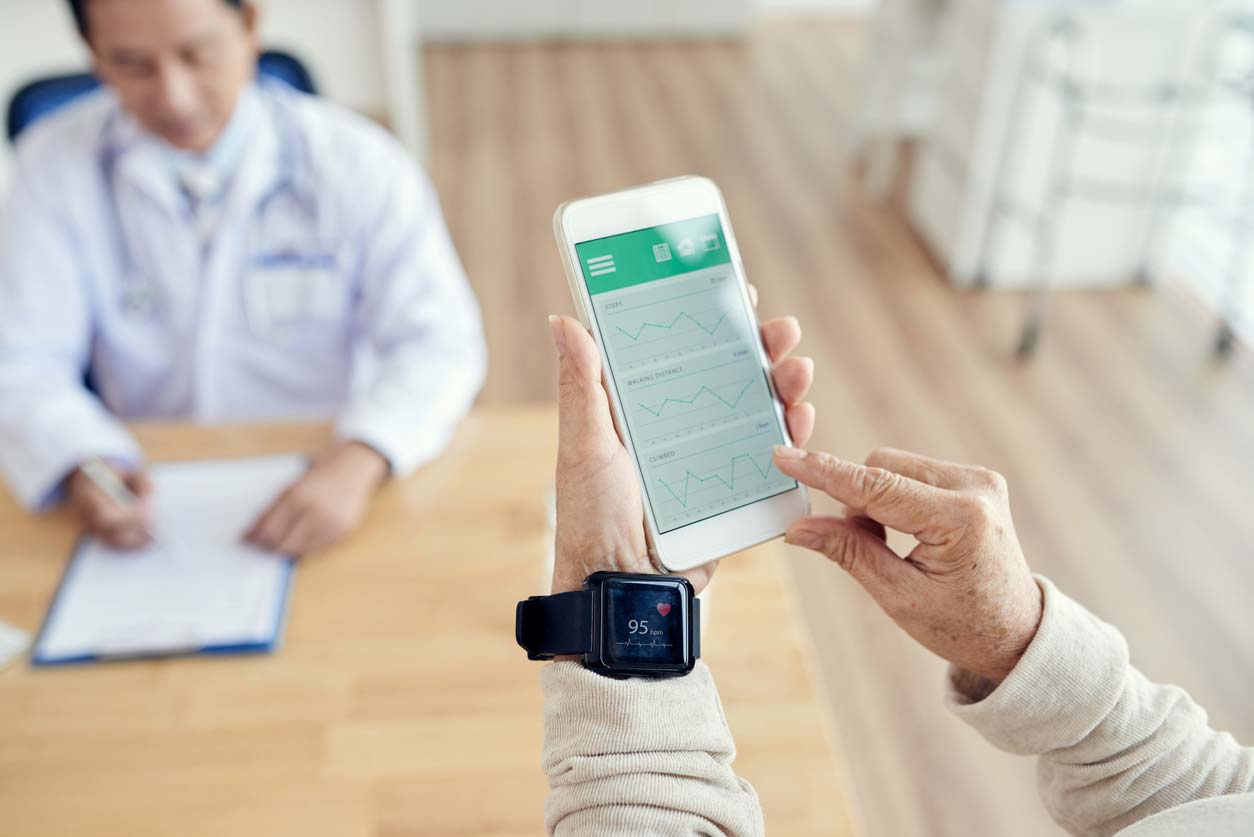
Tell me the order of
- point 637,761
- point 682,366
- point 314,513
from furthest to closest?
1. point 314,513
2. point 682,366
3. point 637,761

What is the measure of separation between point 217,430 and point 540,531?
0.41 metres

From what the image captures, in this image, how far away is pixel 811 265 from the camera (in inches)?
114

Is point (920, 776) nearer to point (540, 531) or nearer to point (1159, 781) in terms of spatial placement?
point (540, 531)

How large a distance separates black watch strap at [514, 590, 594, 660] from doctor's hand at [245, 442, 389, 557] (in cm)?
43

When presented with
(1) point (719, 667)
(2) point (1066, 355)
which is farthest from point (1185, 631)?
(1) point (719, 667)

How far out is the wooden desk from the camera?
0.75 m

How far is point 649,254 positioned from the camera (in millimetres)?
663

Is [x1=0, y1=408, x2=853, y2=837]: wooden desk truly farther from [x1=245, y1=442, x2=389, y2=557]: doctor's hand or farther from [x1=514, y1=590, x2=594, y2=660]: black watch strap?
[x1=514, y1=590, x2=594, y2=660]: black watch strap

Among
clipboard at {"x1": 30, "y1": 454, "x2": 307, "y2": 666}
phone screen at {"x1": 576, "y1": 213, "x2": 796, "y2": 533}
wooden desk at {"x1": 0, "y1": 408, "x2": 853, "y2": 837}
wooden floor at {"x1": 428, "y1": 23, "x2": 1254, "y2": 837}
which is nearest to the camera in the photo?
phone screen at {"x1": 576, "y1": 213, "x2": 796, "y2": 533}

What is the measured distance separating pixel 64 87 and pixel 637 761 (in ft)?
4.21

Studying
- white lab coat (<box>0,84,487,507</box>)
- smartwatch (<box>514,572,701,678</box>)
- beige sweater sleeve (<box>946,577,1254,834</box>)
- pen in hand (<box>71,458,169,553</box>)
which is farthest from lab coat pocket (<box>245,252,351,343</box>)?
beige sweater sleeve (<box>946,577,1254,834</box>)

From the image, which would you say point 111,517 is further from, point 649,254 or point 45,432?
point 649,254

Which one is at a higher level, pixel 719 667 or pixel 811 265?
pixel 719 667

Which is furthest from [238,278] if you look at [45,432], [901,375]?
[901,375]
